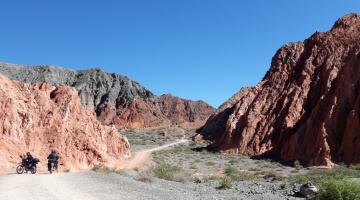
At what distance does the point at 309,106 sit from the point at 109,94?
305 feet

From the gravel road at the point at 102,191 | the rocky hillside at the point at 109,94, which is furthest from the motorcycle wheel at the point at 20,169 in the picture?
the rocky hillside at the point at 109,94

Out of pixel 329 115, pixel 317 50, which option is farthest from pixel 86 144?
pixel 317 50

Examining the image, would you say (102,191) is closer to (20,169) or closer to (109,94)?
(20,169)

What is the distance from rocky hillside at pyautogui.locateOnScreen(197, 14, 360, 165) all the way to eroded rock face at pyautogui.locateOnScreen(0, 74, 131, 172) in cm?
2260

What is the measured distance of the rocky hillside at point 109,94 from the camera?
388ft

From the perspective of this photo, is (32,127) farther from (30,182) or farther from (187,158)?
(187,158)

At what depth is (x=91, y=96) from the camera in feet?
430

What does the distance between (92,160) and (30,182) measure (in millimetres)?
17219

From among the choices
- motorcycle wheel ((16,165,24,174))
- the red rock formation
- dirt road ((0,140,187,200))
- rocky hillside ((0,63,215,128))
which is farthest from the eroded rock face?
the red rock formation

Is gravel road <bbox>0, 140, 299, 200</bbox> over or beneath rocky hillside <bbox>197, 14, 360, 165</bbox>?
beneath

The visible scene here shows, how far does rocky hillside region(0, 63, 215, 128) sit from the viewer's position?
11812 centimetres

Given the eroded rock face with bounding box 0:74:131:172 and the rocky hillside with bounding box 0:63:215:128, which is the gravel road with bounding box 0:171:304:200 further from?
the rocky hillside with bounding box 0:63:215:128

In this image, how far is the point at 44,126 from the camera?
27.8m

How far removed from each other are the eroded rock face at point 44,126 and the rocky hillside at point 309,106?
890 inches
